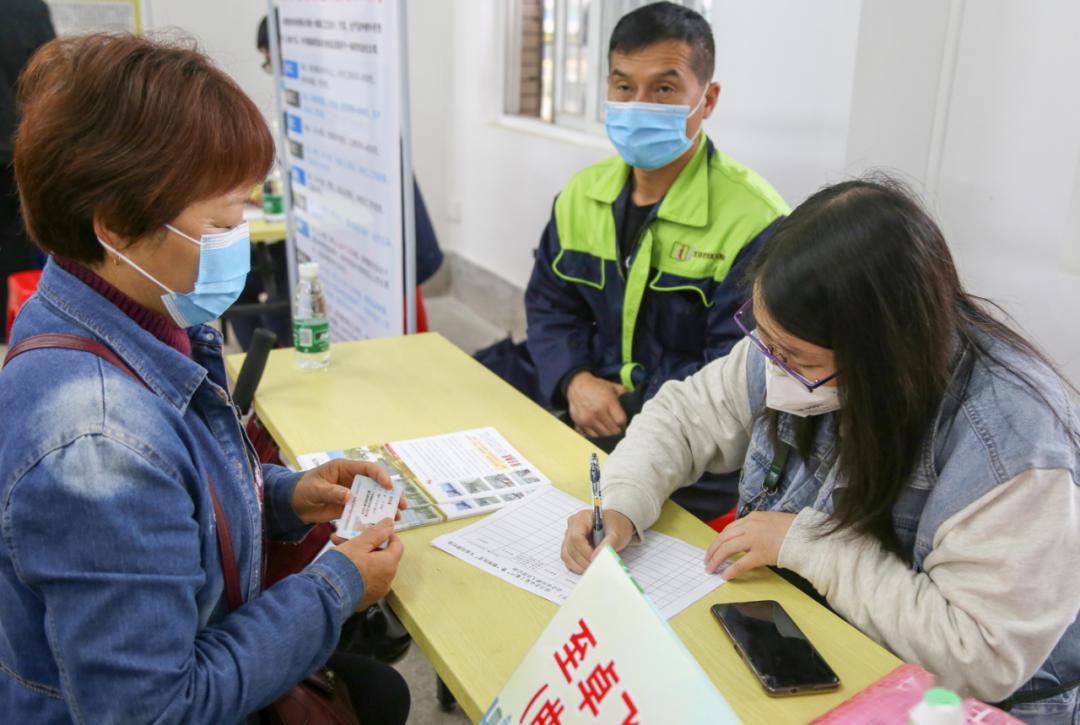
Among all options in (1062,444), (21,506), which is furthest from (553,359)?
(21,506)

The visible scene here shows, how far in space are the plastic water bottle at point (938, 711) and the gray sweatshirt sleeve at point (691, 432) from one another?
31.4 inches

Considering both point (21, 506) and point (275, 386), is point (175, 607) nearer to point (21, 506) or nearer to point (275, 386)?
point (21, 506)

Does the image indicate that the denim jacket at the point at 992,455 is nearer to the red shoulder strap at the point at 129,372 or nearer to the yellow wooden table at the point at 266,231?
the red shoulder strap at the point at 129,372

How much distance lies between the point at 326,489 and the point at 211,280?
1.27ft

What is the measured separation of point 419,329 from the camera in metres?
2.95

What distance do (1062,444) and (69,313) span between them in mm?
1090

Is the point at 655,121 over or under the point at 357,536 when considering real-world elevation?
over

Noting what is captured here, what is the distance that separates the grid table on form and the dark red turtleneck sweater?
1.51 ft

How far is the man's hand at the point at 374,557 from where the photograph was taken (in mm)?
1126

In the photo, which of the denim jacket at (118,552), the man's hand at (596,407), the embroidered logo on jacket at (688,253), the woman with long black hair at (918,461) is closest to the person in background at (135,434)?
the denim jacket at (118,552)

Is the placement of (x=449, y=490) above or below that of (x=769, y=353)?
below

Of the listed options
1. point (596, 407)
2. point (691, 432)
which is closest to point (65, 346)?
point (691, 432)

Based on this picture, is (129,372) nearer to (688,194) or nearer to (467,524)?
(467,524)

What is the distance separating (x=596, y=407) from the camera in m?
2.09
